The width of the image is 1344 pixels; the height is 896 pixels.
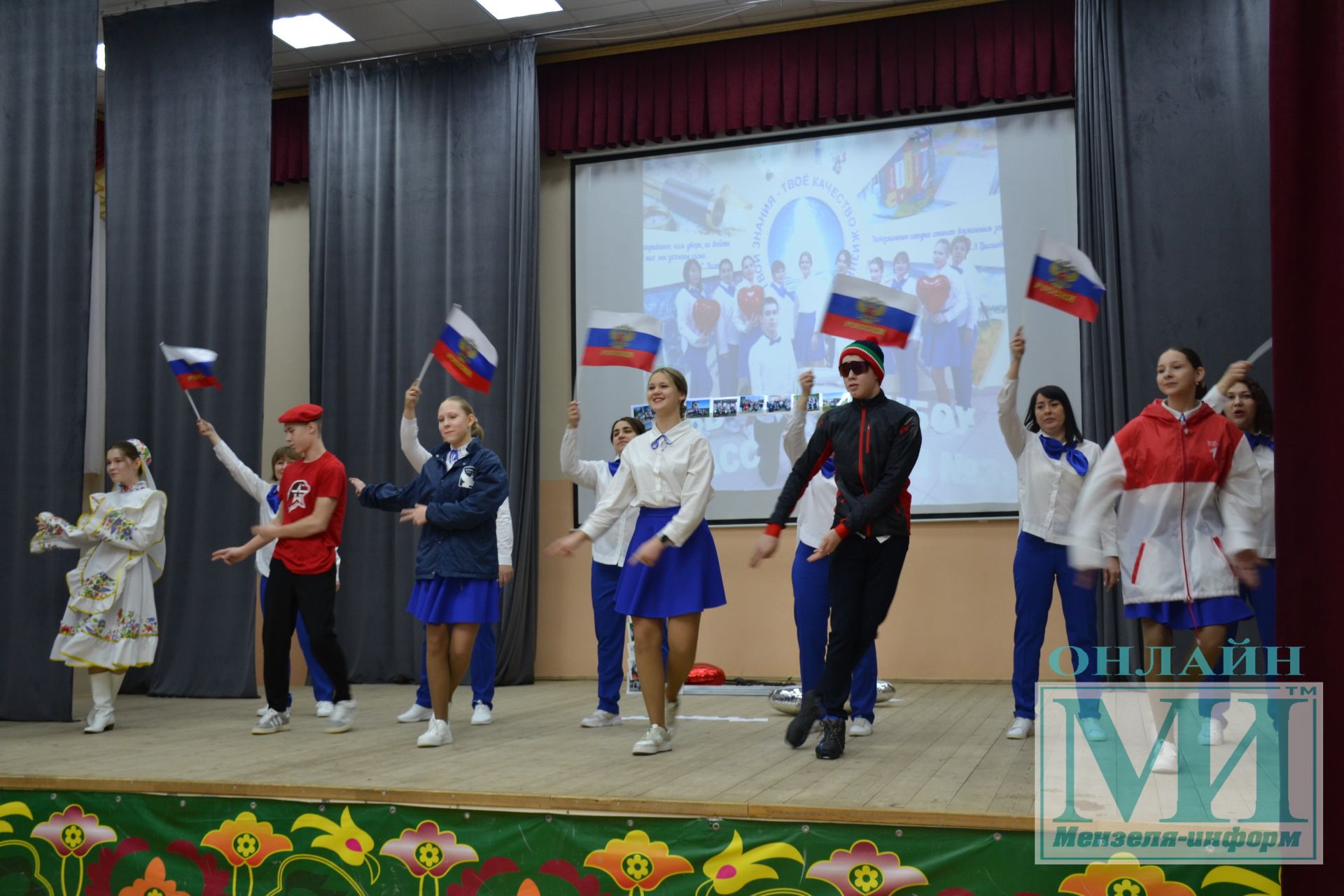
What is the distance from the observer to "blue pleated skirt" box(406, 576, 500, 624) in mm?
4535

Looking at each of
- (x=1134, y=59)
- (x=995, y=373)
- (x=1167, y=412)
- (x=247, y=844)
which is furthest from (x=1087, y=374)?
(x=247, y=844)

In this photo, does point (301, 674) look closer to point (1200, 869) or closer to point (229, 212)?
point (229, 212)

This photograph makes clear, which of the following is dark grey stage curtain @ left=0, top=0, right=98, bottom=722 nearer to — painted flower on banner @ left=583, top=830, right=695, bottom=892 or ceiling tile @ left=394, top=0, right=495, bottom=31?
ceiling tile @ left=394, top=0, right=495, bottom=31

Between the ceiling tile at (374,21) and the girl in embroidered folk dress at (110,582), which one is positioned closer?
the girl in embroidered folk dress at (110,582)

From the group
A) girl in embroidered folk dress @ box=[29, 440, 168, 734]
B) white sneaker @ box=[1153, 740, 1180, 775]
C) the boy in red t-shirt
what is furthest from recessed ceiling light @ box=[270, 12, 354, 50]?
white sneaker @ box=[1153, 740, 1180, 775]

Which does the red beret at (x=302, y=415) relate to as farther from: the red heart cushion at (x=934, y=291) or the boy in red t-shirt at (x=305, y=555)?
the red heart cushion at (x=934, y=291)

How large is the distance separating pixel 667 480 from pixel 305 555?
180 centimetres

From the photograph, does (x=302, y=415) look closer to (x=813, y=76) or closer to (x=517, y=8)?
(x=517, y=8)

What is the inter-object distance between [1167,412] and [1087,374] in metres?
3.47

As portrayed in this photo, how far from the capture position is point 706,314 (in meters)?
7.90

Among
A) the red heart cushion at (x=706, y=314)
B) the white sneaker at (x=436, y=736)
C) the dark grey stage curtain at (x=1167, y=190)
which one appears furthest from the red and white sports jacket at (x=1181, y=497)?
the red heart cushion at (x=706, y=314)

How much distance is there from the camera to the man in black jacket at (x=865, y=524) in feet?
12.5

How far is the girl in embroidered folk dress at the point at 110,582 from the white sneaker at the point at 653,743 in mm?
2625

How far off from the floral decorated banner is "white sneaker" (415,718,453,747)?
102cm
